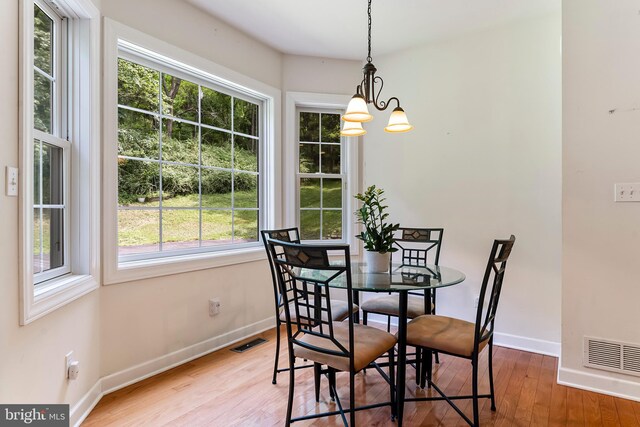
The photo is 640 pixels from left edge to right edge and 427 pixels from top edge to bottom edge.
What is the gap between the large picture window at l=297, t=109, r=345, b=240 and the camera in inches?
147

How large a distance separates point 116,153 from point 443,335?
230cm

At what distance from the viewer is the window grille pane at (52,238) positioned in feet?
5.97

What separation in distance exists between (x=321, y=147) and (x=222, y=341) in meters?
2.13

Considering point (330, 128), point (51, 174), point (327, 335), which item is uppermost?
point (330, 128)

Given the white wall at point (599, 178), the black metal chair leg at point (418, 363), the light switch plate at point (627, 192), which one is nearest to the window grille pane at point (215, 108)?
the black metal chair leg at point (418, 363)

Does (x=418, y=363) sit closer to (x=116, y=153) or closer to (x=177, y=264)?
(x=177, y=264)

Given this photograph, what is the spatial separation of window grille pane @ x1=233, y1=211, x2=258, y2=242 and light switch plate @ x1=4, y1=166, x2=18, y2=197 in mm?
1901

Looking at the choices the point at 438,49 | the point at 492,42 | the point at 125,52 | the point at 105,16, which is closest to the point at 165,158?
the point at 125,52

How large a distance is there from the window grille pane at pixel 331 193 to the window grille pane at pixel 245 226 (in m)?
0.76

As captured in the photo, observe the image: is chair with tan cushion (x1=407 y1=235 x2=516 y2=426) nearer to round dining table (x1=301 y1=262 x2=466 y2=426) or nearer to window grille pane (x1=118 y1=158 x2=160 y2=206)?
round dining table (x1=301 y1=262 x2=466 y2=426)

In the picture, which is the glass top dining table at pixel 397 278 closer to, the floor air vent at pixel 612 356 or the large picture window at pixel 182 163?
the floor air vent at pixel 612 356

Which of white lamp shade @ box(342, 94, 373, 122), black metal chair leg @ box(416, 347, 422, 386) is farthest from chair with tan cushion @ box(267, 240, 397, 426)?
white lamp shade @ box(342, 94, 373, 122)

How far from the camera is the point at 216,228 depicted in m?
3.12

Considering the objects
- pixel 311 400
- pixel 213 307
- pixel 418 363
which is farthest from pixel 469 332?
pixel 213 307
